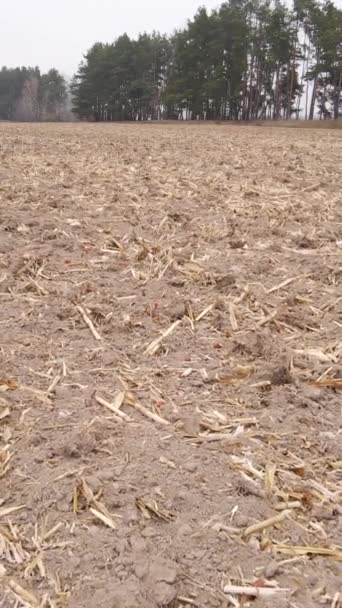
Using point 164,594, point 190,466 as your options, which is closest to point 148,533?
point 164,594

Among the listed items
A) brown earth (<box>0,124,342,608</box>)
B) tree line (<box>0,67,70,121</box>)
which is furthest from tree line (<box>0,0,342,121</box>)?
brown earth (<box>0,124,342,608</box>)

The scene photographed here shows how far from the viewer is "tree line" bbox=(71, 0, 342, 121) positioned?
4728cm

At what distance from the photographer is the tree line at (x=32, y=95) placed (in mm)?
76750

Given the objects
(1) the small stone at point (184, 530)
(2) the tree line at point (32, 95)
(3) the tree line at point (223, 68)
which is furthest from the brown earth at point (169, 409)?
(2) the tree line at point (32, 95)

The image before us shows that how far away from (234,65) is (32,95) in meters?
37.7

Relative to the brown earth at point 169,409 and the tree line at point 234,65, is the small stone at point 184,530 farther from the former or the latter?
the tree line at point 234,65

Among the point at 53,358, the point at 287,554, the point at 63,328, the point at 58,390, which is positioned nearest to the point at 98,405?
the point at 58,390

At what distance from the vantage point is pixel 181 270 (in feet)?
14.1

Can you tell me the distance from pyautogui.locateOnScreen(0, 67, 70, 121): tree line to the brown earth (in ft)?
237

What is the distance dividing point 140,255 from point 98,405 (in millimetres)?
2098

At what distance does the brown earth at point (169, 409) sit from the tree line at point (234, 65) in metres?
44.2

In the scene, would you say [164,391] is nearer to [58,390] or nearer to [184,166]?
[58,390]

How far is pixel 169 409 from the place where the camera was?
2.68 meters

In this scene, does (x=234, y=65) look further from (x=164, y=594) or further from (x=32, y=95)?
(x=164, y=594)
